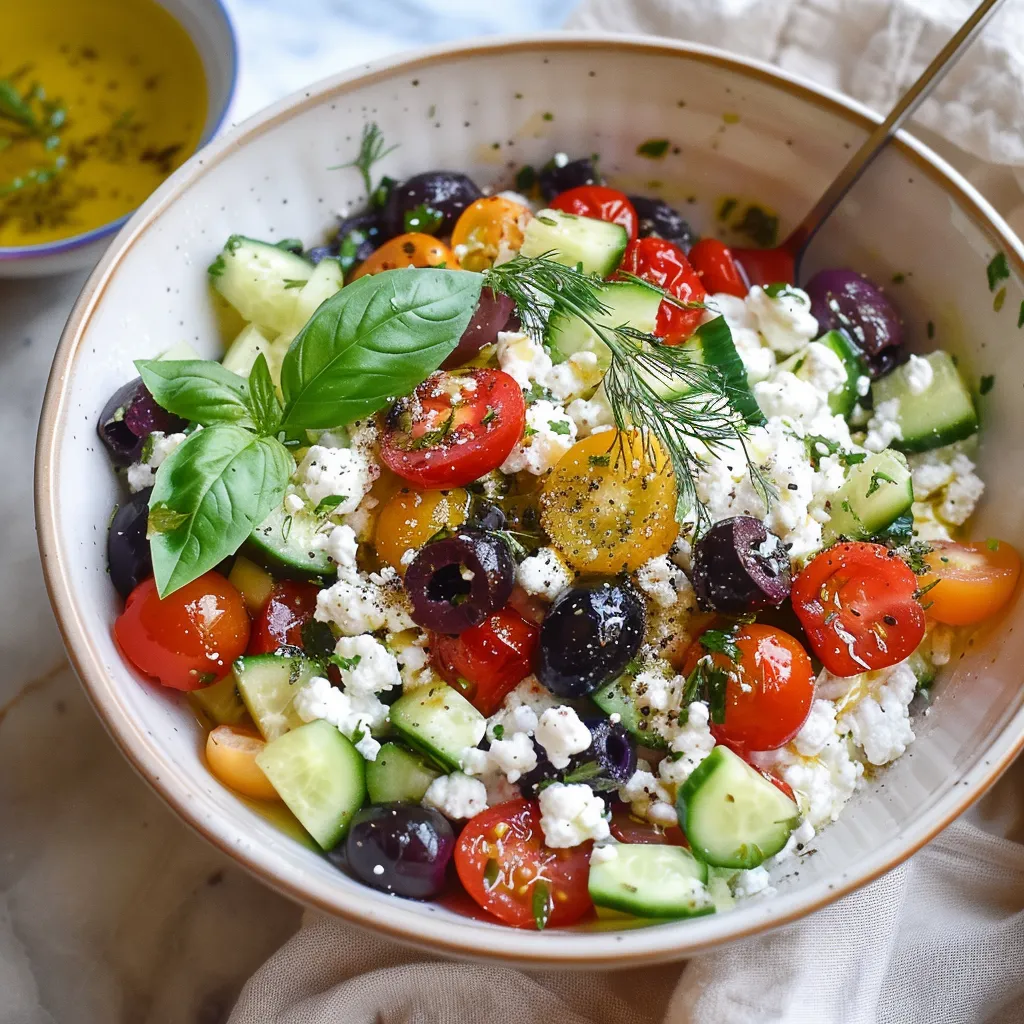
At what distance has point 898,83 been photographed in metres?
2.50

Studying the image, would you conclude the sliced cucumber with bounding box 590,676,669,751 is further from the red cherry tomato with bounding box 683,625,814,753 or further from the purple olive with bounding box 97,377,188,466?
the purple olive with bounding box 97,377,188,466

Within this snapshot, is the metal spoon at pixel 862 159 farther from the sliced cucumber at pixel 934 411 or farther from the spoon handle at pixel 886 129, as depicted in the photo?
the sliced cucumber at pixel 934 411

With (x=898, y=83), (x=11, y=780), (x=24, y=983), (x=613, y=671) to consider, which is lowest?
(x=24, y=983)

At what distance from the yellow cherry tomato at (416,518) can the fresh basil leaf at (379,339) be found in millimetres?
173

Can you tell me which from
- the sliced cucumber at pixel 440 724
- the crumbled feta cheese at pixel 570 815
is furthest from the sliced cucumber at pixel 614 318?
the crumbled feta cheese at pixel 570 815

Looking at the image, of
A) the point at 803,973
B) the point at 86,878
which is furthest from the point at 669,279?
the point at 86,878

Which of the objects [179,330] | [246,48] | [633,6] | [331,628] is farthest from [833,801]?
[246,48]

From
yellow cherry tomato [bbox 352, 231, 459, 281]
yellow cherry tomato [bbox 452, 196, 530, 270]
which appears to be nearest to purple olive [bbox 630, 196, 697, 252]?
yellow cherry tomato [bbox 452, 196, 530, 270]

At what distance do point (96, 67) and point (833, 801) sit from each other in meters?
2.55

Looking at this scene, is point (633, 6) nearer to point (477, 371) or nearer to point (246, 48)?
point (246, 48)

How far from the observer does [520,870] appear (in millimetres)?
1675

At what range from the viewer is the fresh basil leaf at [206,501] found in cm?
168

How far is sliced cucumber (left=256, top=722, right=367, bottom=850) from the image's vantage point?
169 centimetres

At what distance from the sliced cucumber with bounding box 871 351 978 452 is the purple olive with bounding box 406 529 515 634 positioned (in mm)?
911
